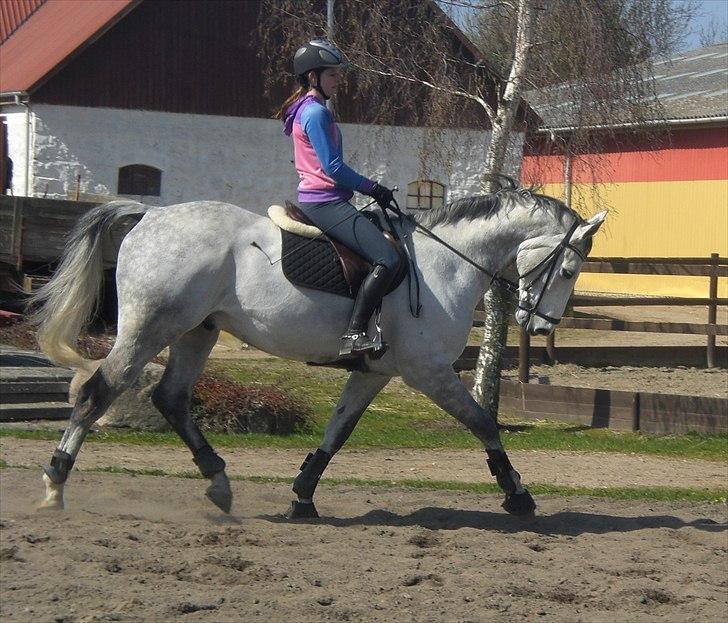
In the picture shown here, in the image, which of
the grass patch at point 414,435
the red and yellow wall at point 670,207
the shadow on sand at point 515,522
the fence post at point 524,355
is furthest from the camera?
the red and yellow wall at point 670,207

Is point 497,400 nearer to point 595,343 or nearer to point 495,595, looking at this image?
point 495,595

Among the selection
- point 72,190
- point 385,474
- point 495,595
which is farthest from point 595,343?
point 495,595

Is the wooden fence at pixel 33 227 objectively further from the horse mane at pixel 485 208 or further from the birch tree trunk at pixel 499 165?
the horse mane at pixel 485 208

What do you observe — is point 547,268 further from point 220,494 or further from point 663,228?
point 663,228

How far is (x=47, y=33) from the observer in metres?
27.1

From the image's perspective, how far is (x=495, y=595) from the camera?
6309mm

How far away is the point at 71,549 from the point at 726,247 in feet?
87.4

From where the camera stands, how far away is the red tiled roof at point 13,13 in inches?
1158

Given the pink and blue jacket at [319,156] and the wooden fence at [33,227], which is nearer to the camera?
the pink and blue jacket at [319,156]

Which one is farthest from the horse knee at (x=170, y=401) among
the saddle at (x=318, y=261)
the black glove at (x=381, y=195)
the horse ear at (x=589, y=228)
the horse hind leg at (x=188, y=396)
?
the horse ear at (x=589, y=228)

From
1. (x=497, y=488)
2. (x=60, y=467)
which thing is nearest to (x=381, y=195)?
(x=60, y=467)

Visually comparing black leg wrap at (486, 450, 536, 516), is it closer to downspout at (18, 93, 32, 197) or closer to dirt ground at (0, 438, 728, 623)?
dirt ground at (0, 438, 728, 623)

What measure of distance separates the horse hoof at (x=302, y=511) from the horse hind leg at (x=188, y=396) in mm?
422

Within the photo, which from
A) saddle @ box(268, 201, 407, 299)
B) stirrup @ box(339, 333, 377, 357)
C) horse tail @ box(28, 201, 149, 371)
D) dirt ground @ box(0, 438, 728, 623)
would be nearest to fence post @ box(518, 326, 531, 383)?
dirt ground @ box(0, 438, 728, 623)
